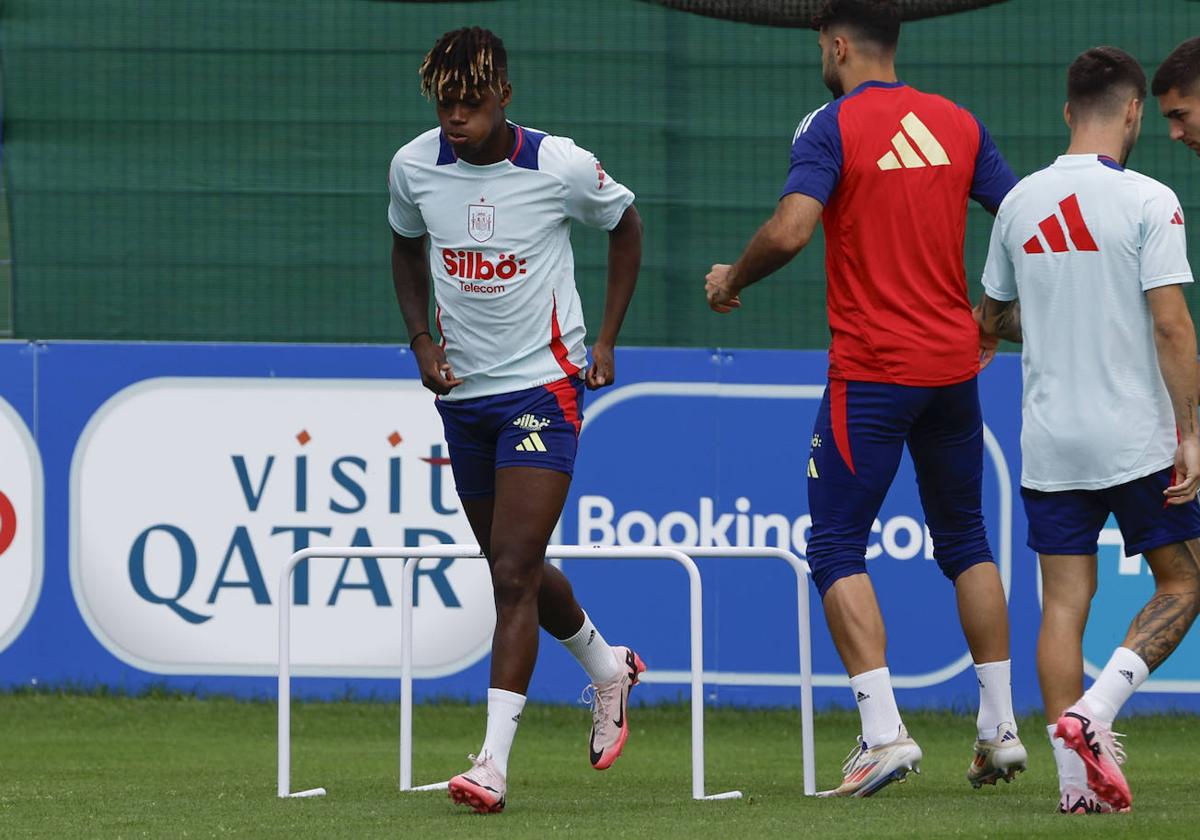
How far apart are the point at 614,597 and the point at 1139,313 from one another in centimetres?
371

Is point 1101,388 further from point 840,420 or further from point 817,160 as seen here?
point 817,160

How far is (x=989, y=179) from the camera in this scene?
5.77 metres

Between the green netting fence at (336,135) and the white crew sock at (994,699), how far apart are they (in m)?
3.11

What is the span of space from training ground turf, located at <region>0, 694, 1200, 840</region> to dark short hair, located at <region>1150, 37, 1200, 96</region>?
192 cm

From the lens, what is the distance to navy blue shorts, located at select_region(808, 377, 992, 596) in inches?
221

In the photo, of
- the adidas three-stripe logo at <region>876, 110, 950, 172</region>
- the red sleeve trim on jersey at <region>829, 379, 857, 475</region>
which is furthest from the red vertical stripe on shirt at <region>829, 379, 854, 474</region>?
the adidas three-stripe logo at <region>876, 110, 950, 172</region>

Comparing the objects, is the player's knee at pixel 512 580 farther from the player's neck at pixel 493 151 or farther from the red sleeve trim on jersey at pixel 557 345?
the player's neck at pixel 493 151

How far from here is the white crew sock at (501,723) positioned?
5273 millimetres

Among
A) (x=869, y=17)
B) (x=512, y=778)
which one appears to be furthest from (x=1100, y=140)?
(x=512, y=778)

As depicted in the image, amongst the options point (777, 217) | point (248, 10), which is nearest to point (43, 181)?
point (248, 10)

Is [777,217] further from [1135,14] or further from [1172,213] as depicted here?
[1135,14]

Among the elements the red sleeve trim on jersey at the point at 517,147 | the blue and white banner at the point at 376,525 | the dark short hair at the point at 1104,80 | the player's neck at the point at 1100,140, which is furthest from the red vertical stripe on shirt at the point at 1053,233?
the blue and white banner at the point at 376,525

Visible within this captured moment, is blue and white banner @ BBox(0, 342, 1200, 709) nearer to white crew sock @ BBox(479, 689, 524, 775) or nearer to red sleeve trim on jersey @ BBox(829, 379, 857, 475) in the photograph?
red sleeve trim on jersey @ BBox(829, 379, 857, 475)

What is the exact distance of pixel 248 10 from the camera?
350 inches
